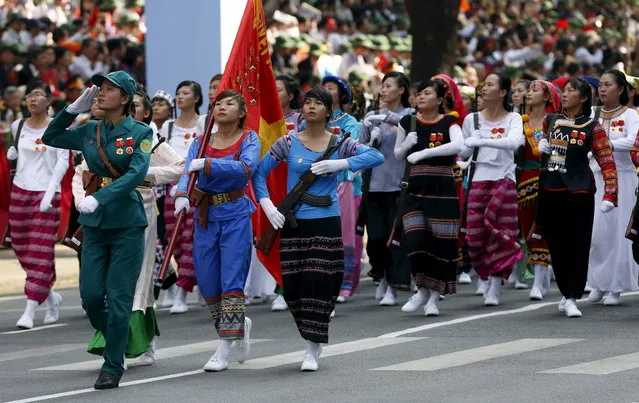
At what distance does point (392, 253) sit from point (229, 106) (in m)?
A: 4.28

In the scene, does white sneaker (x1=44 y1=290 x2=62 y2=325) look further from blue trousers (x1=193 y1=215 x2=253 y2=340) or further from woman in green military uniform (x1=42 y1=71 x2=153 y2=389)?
woman in green military uniform (x1=42 y1=71 x2=153 y2=389)

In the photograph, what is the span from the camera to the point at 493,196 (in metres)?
14.5

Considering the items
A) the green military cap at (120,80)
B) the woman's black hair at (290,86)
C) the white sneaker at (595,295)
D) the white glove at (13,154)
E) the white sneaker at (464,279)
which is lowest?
the white sneaker at (464,279)

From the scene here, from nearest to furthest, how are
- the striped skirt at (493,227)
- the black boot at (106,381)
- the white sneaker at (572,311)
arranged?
the black boot at (106,381) < the white sneaker at (572,311) < the striped skirt at (493,227)

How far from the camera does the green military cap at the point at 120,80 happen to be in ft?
33.1

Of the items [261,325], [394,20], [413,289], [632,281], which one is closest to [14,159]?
[261,325]

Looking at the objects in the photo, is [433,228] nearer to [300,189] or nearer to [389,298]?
[389,298]

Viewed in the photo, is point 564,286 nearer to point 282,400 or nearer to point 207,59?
point 282,400

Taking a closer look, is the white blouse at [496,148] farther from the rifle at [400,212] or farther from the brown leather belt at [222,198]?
the brown leather belt at [222,198]

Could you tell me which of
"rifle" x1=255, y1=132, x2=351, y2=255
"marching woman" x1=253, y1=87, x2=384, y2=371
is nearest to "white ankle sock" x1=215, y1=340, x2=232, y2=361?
"marching woman" x1=253, y1=87, x2=384, y2=371

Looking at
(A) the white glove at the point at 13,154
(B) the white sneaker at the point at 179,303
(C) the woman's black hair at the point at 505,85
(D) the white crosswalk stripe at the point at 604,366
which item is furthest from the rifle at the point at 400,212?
(D) the white crosswalk stripe at the point at 604,366

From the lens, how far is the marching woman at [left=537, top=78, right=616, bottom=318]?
13.3m

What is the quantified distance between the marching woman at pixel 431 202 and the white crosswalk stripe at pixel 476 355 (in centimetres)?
211

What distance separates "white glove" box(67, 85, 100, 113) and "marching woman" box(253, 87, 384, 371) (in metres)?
1.24
